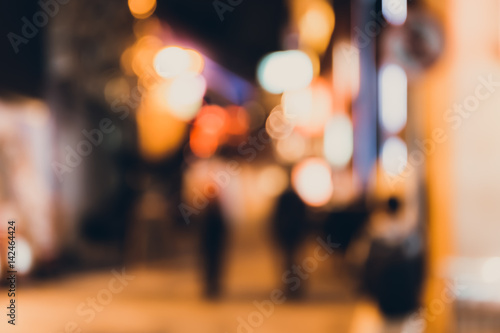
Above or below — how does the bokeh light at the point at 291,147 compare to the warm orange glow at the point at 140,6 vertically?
below

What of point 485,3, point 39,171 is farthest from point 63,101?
point 485,3

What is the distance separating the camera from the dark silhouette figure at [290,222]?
24.2 ft

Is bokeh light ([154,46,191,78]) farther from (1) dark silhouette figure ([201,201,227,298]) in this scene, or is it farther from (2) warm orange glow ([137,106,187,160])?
(2) warm orange glow ([137,106,187,160])

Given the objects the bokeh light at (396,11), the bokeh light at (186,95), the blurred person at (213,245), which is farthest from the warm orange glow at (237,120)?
the bokeh light at (396,11)

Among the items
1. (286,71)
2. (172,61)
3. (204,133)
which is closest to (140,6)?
(172,61)

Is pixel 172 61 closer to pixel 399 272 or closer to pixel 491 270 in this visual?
pixel 399 272

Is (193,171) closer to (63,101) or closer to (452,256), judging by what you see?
(63,101)

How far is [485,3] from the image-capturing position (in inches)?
190

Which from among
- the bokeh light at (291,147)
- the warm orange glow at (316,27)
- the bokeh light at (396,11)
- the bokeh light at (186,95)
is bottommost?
the bokeh light at (291,147)

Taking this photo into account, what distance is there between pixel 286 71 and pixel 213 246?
5034 millimetres

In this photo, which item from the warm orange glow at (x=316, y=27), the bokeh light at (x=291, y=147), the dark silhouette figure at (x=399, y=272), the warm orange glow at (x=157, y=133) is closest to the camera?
the dark silhouette figure at (x=399, y=272)

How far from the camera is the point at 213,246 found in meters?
7.52

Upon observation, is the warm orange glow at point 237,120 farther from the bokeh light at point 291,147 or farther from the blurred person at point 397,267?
the blurred person at point 397,267

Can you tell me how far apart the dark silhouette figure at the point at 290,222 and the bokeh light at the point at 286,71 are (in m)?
4.55
